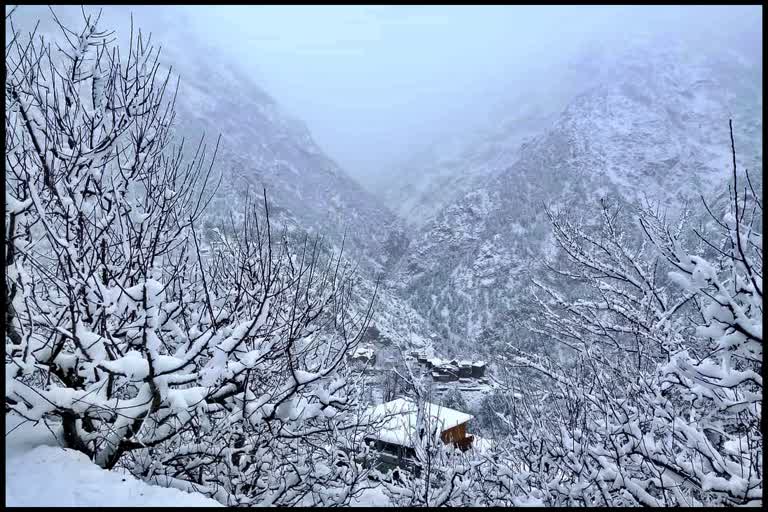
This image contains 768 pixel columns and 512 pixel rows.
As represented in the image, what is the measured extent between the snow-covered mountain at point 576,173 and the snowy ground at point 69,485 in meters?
82.0

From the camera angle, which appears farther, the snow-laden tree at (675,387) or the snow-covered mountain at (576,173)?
the snow-covered mountain at (576,173)

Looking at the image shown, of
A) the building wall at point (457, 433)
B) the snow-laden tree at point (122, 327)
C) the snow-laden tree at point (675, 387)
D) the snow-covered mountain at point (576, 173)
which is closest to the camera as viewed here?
the snow-laden tree at point (675, 387)

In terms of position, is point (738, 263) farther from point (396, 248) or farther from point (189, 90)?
point (189, 90)

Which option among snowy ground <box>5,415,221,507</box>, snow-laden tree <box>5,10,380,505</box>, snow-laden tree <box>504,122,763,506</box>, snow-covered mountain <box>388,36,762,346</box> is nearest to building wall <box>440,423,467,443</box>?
snow-laden tree <box>504,122,763,506</box>

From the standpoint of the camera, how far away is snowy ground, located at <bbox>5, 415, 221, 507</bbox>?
378 centimetres

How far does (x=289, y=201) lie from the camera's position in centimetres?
11306

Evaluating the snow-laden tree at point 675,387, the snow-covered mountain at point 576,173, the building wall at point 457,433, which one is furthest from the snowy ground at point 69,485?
the snow-covered mountain at point 576,173

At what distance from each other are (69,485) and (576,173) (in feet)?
414

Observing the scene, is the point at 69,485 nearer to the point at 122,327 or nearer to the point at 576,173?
the point at 122,327

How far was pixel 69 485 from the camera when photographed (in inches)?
156

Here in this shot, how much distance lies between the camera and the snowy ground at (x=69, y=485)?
3.78m

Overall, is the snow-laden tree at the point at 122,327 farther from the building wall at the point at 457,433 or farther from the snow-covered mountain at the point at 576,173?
the snow-covered mountain at the point at 576,173

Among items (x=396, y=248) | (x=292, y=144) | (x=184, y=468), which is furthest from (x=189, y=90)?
(x=184, y=468)

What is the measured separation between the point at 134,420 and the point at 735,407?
5.58 m
